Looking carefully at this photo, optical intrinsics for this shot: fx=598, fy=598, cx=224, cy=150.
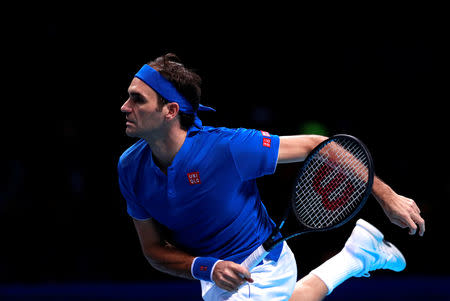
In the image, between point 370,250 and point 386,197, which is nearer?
point 386,197

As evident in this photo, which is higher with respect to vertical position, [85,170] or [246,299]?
[246,299]

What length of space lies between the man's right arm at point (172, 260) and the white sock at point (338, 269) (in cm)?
84

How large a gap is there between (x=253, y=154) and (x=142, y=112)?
0.51 metres

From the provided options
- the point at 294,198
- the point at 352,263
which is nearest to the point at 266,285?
the point at 294,198

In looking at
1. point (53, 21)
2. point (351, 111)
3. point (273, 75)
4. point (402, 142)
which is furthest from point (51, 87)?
point (402, 142)

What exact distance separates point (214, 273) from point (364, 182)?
72 centimetres

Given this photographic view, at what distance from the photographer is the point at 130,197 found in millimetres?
2773

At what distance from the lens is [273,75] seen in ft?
19.7

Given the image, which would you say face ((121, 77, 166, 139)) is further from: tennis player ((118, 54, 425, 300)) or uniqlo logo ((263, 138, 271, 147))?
uniqlo logo ((263, 138, 271, 147))

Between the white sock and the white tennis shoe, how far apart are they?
4 centimetres

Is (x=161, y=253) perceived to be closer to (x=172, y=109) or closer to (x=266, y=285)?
(x=266, y=285)

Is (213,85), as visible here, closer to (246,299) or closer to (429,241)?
(429,241)

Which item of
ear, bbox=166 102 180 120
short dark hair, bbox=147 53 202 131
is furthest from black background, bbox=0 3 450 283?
ear, bbox=166 102 180 120

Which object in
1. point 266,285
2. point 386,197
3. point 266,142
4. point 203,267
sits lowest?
point 266,285
